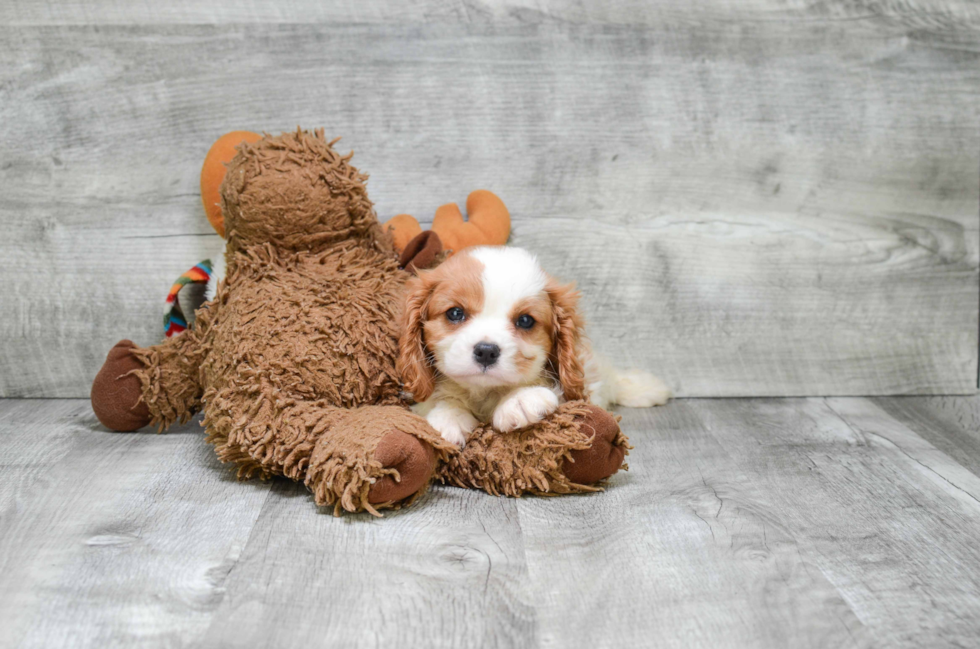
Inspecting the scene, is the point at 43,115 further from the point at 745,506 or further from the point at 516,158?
the point at 745,506

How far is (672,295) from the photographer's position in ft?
6.40

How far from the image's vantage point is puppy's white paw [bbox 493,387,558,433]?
1.31 metres

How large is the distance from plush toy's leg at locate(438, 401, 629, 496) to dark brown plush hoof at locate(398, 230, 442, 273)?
0.37 metres

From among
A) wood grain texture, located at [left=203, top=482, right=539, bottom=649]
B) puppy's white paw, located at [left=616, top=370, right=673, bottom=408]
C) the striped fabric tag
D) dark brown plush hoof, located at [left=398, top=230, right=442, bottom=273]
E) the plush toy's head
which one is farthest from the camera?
puppy's white paw, located at [left=616, top=370, right=673, bottom=408]

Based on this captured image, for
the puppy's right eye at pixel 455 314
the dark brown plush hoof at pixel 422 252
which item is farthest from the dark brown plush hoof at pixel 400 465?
the dark brown plush hoof at pixel 422 252

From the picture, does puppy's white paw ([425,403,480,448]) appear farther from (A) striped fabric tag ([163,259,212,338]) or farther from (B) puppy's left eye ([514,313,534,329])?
(A) striped fabric tag ([163,259,212,338])

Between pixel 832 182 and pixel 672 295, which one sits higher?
pixel 832 182

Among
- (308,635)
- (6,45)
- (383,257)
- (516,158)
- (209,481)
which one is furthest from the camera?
(516,158)

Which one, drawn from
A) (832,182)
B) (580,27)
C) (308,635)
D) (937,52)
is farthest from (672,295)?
(308,635)

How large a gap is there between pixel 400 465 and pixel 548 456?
25 centimetres

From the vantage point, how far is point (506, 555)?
3.68 ft

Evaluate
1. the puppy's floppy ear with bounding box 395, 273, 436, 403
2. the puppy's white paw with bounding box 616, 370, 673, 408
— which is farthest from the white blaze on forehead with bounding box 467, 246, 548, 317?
the puppy's white paw with bounding box 616, 370, 673, 408

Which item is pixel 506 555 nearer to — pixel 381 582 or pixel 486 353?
pixel 381 582

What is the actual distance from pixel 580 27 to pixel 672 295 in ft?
2.19
